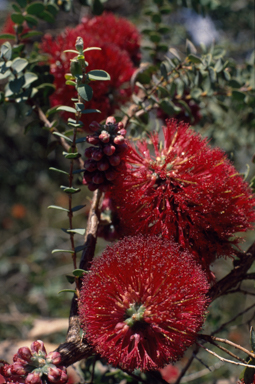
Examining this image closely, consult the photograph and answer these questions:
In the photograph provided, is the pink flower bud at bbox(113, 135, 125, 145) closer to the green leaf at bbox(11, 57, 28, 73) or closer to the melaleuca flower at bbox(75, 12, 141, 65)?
the green leaf at bbox(11, 57, 28, 73)

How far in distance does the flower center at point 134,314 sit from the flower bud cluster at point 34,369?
215 mm

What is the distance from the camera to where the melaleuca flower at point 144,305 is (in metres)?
0.85

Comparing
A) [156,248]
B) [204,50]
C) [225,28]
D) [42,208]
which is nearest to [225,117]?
[225,28]

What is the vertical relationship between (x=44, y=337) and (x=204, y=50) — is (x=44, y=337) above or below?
Result: below

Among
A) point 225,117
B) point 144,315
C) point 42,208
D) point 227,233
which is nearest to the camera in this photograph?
point 144,315

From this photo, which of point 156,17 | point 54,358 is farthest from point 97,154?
point 156,17

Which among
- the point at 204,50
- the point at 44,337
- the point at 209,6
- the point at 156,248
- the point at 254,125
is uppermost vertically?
the point at 209,6

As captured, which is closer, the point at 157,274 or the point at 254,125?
the point at 157,274

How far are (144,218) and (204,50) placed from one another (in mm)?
904

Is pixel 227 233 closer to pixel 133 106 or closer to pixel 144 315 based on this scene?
pixel 144 315

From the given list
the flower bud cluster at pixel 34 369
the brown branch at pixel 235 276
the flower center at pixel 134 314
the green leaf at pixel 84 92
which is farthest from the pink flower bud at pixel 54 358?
the green leaf at pixel 84 92

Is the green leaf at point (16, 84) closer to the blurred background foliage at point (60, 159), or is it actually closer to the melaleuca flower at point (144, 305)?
the blurred background foliage at point (60, 159)

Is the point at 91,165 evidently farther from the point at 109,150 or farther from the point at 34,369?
the point at 34,369

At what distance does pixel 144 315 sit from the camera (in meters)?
0.85
